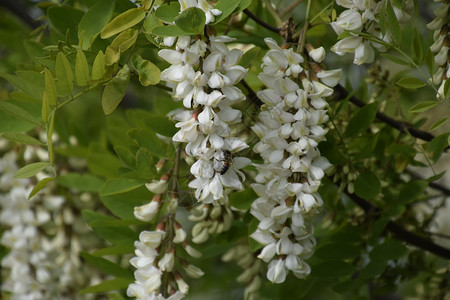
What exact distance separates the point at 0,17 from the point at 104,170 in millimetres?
706

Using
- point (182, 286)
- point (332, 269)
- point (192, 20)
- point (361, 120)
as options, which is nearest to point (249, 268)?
point (332, 269)

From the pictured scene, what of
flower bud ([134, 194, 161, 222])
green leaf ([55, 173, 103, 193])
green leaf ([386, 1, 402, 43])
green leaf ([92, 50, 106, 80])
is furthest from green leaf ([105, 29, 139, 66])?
green leaf ([55, 173, 103, 193])

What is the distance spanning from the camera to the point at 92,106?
1874mm

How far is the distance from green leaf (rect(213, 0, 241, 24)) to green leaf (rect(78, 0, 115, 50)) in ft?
0.58

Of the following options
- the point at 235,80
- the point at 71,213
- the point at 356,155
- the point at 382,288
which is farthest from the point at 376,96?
the point at 71,213

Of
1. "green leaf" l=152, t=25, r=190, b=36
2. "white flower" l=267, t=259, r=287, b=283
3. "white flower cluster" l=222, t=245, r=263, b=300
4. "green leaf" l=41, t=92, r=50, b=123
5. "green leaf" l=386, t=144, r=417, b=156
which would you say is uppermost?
"green leaf" l=152, t=25, r=190, b=36

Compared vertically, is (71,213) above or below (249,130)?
below

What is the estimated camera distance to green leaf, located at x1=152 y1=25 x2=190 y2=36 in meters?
0.67

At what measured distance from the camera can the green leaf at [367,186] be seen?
0.87 metres

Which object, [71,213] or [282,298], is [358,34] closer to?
[282,298]

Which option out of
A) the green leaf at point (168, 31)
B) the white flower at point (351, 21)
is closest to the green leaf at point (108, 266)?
the green leaf at point (168, 31)

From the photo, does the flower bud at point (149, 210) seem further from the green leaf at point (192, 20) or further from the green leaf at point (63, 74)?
the green leaf at point (192, 20)

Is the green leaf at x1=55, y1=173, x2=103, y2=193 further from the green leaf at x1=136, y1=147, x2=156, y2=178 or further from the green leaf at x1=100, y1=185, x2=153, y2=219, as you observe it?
the green leaf at x1=136, y1=147, x2=156, y2=178

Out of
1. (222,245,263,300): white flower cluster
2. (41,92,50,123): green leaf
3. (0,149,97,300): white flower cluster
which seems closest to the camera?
(41,92,50,123): green leaf
